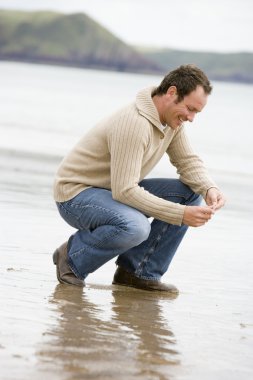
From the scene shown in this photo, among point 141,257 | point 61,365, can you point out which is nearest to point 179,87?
point 141,257

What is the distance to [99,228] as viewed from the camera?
597 cm

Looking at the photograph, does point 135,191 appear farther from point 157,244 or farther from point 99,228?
point 157,244

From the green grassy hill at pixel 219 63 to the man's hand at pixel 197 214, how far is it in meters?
184

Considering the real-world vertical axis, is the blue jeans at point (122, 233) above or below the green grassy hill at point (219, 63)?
above

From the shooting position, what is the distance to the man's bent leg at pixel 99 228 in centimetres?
Result: 586

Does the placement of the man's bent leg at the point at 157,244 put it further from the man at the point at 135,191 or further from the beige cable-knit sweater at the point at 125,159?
the beige cable-knit sweater at the point at 125,159

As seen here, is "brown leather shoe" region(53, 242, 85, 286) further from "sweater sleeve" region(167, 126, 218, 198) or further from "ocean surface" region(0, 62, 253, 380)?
"sweater sleeve" region(167, 126, 218, 198)

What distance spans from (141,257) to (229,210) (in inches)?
186

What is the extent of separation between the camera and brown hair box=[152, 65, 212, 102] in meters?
5.80

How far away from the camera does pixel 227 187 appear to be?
46.1ft

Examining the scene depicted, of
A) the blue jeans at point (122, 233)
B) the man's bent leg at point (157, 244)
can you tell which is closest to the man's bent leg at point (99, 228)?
the blue jeans at point (122, 233)

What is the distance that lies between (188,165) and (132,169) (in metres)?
0.72

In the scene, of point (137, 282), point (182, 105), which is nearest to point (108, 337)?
point (137, 282)

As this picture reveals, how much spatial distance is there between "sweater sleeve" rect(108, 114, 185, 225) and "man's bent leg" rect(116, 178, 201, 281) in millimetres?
398
